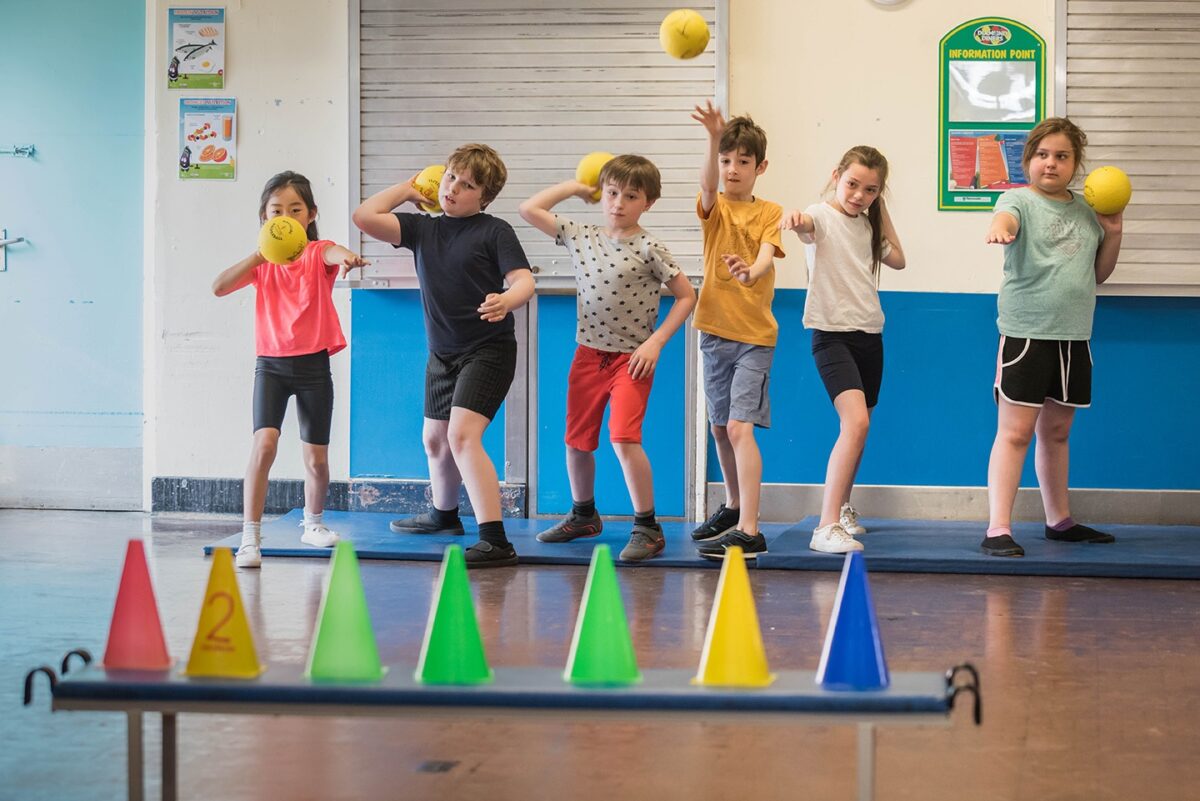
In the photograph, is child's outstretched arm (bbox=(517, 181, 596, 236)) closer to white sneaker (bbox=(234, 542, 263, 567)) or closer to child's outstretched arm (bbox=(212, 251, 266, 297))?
child's outstretched arm (bbox=(212, 251, 266, 297))

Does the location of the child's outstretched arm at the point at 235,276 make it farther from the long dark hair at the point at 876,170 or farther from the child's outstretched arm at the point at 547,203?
the long dark hair at the point at 876,170

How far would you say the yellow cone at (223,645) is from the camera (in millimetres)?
2396

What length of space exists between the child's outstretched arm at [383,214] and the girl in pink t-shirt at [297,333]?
0.45ft

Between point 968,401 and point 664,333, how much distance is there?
183cm

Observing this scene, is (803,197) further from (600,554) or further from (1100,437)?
(600,554)

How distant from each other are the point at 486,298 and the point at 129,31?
2.83 m

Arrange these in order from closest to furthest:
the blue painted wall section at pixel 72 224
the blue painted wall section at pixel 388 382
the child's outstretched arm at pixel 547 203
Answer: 1. the child's outstretched arm at pixel 547 203
2. the blue painted wall section at pixel 388 382
3. the blue painted wall section at pixel 72 224

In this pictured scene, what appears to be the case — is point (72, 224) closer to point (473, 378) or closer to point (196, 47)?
point (196, 47)

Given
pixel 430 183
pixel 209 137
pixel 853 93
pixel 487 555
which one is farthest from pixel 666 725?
pixel 209 137

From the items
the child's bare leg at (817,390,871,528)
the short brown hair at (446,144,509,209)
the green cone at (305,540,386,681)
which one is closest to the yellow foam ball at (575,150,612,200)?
the short brown hair at (446,144,509,209)

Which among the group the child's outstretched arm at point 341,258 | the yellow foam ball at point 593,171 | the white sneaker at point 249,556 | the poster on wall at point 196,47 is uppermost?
the poster on wall at point 196,47

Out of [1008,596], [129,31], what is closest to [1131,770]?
[1008,596]

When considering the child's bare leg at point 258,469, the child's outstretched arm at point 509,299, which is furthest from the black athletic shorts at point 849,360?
the child's bare leg at point 258,469

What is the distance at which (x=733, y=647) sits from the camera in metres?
2.37
